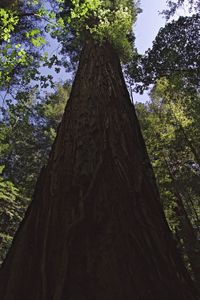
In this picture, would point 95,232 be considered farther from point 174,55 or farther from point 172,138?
point 172,138

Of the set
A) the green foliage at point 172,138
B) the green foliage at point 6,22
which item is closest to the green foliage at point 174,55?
the green foliage at point 172,138

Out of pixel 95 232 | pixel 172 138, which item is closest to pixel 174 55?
pixel 172 138

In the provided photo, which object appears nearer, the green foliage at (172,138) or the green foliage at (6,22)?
the green foliage at (6,22)

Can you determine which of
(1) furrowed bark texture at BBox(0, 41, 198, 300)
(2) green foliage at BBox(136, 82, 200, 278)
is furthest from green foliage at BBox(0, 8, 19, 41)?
(2) green foliage at BBox(136, 82, 200, 278)

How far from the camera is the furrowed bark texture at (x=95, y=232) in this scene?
2104 mm

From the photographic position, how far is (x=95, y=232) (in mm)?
2398

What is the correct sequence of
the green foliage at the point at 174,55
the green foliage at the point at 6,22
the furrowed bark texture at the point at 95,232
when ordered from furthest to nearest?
the green foliage at the point at 174,55, the green foliage at the point at 6,22, the furrowed bark texture at the point at 95,232

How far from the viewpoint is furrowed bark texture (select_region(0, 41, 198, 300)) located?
2104 mm

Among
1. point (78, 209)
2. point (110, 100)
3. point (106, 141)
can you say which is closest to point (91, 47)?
point (110, 100)

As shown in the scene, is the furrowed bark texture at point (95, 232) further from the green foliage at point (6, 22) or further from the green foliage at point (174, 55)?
the green foliage at point (174, 55)

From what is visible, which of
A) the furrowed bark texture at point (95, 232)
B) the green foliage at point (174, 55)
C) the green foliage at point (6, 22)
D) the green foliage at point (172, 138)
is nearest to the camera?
the furrowed bark texture at point (95, 232)

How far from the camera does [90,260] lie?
2.21 meters

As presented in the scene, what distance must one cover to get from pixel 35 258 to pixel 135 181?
1.12m

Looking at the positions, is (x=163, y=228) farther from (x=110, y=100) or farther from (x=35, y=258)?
(x=110, y=100)
